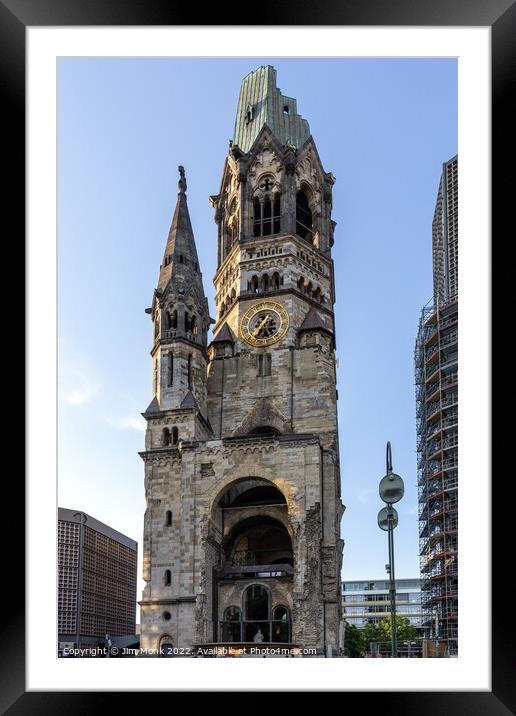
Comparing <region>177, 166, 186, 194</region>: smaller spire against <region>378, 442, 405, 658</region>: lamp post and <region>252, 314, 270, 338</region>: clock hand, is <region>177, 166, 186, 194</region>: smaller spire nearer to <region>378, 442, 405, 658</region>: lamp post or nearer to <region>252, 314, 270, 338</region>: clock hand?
<region>252, 314, 270, 338</region>: clock hand

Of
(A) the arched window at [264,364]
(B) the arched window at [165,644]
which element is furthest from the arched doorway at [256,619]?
(A) the arched window at [264,364]

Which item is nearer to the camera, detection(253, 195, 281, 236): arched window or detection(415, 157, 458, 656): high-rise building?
detection(415, 157, 458, 656): high-rise building

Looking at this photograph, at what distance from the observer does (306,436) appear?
44625 millimetres

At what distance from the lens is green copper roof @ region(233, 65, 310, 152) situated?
5978 centimetres

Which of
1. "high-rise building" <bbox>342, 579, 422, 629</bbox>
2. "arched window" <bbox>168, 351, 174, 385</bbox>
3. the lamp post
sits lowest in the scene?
"high-rise building" <bbox>342, 579, 422, 629</bbox>

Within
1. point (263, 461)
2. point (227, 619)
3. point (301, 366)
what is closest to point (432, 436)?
point (301, 366)

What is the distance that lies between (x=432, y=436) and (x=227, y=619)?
16.3 metres

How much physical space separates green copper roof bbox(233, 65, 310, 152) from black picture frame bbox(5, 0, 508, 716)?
47286 millimetres

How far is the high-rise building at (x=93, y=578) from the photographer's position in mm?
55219

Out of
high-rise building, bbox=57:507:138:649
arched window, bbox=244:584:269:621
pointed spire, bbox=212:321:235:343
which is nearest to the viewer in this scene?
arched window, bbox=244:584:269:621

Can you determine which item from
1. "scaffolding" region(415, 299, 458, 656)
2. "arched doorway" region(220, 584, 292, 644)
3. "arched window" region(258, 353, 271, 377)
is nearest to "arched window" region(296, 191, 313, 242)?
"scaffolding" region(415, 299, 458, 656)

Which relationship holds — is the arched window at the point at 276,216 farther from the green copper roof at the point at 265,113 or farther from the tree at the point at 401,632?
the tree at the point at 401,632

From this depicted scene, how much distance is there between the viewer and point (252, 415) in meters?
51.1
